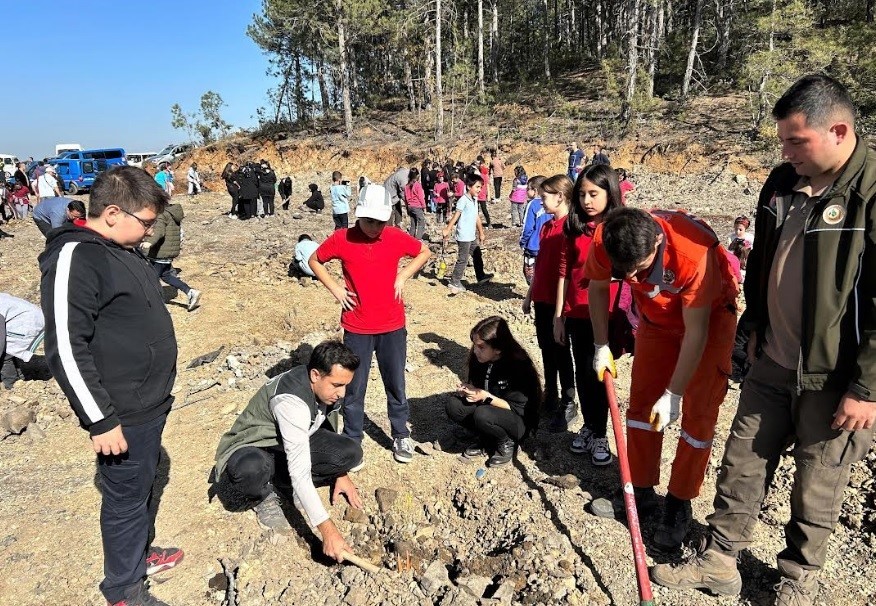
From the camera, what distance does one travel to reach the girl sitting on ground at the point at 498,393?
341 centimetres

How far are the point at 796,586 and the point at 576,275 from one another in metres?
1.95

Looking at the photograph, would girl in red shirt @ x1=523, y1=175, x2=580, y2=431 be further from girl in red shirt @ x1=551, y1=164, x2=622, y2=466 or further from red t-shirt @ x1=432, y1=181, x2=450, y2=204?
red t-shirt @ x1=432, y1=181, x2=450, y2=204

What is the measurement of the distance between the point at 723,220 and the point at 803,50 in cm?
747

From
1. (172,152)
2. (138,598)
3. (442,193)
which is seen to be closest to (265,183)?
(442,193)

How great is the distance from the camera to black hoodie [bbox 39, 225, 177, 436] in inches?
80.3

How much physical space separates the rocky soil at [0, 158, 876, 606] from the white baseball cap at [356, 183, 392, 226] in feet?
5.56

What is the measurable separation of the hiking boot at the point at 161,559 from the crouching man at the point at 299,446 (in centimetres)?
42

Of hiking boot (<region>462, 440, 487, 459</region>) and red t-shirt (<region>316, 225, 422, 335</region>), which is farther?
hiking boot (<region>462, 440, 487, 459</region>)

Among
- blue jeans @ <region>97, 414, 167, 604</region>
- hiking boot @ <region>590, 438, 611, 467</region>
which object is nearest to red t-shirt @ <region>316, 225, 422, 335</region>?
blue jeans @ <region>97, 414, 167, 604</region>

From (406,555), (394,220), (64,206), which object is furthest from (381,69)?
(406,555)

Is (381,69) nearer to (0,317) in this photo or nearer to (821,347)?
(0,317)

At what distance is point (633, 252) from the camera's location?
2.21m

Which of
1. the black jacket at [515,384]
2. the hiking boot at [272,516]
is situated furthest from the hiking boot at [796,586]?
the hiking boot at [272,516]

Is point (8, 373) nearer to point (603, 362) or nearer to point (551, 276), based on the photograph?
point (551, 276)
